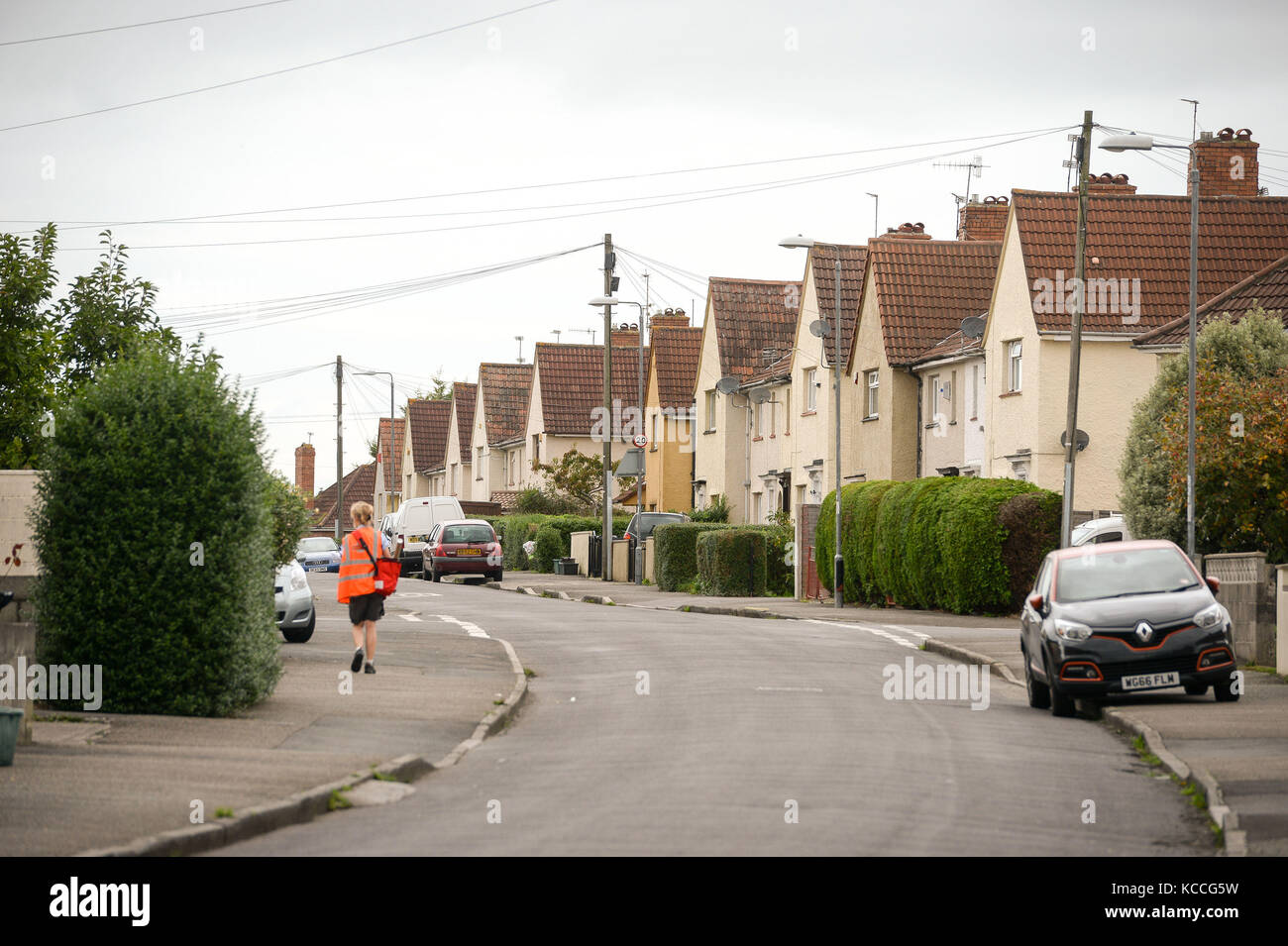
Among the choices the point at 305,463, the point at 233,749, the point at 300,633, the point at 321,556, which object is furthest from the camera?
the point at 305,463

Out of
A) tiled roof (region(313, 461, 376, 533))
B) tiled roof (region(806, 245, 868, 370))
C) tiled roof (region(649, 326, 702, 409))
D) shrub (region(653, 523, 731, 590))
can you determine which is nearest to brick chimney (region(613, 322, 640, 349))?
tiled roof (region(649, 326, 702, 409))

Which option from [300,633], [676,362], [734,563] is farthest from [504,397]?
[300,633]

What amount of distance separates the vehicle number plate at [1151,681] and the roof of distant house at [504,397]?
69.8m

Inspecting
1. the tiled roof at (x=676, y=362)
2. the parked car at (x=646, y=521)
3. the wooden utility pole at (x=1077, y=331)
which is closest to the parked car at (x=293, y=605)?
the wooden utility pole at (x=1077, y=331)

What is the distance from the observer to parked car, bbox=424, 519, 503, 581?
48.9 meters

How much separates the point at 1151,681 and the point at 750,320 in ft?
149

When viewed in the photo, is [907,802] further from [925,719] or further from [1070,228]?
[1070,228]

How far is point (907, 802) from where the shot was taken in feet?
35.2

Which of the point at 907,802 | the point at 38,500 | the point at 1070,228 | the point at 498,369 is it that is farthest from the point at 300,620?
the point at 498,369

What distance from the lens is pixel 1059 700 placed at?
16.6m

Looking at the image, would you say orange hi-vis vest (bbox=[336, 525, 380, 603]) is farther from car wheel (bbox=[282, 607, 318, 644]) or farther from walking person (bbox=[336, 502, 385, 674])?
car wheel (bbox=[282, 607, 318, 644])

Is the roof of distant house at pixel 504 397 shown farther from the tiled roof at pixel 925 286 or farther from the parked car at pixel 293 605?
the parked car at pixel 293 605

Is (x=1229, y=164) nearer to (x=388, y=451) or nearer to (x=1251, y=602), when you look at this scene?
(x=1251, y=602)
